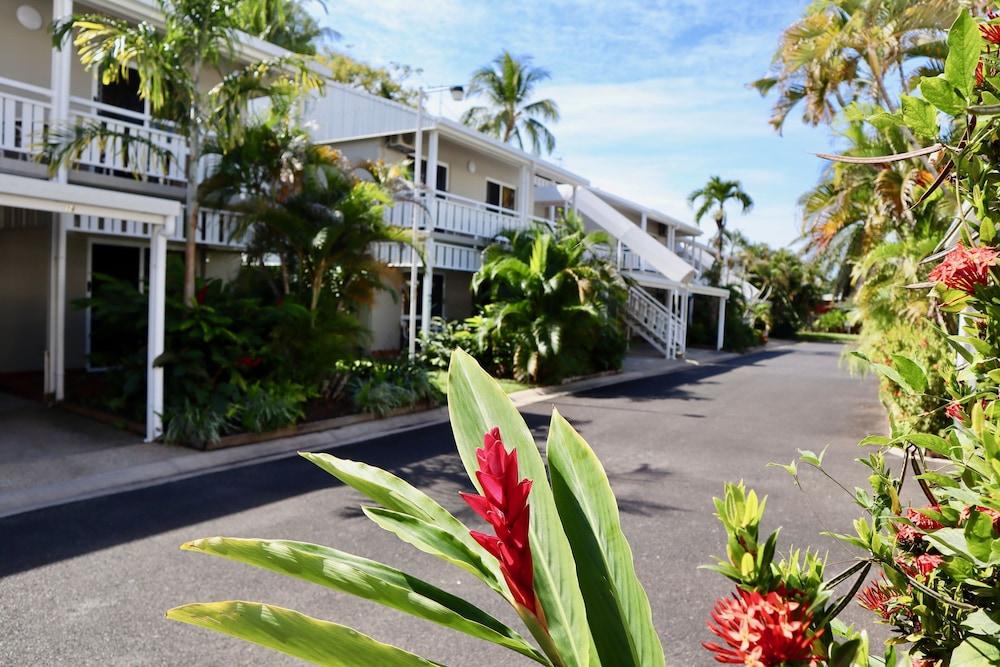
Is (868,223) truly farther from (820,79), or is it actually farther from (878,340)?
(820,79)

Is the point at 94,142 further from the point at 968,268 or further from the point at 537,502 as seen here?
the point at 968,268

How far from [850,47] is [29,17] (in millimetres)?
14411

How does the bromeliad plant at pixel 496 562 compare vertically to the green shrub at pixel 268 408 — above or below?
above

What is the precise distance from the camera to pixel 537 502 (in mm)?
1095

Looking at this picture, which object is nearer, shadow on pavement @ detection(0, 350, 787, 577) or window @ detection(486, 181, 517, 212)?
shadow on pavement @ detection(0, 350, 787, 577)

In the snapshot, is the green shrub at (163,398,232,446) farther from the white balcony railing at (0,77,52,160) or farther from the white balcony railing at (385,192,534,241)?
the white balcony railing at (385,192,534,241)

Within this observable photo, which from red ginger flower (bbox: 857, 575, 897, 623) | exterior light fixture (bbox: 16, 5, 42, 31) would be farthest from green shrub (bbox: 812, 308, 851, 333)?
red ginger flower (bbox: 857, 575, 897, 623)

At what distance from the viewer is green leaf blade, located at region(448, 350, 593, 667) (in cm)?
98

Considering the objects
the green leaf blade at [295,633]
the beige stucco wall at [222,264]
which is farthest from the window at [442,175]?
the green leaf blade at [295,633]

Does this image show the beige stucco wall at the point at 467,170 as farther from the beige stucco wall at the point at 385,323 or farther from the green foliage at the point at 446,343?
the green foliage at the point at 446,343

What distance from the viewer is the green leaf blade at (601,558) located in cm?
100

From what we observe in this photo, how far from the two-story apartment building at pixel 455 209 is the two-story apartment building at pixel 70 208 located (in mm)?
3464

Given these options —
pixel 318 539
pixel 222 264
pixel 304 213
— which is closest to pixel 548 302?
pixel 304 213

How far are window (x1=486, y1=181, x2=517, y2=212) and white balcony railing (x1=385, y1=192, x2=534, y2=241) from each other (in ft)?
4.60
